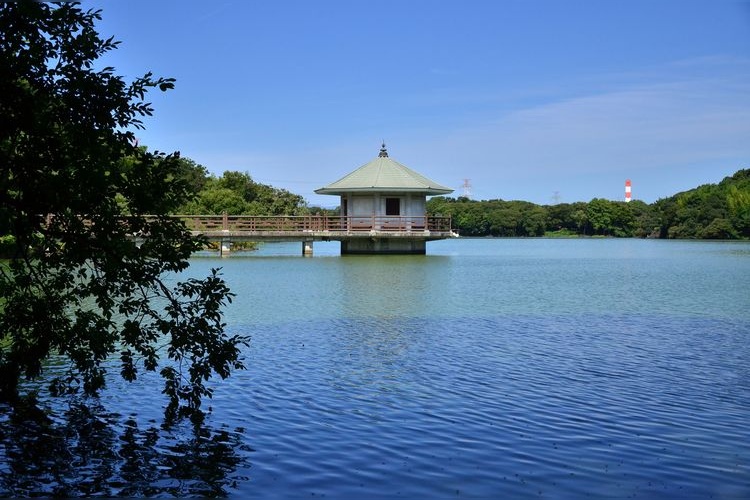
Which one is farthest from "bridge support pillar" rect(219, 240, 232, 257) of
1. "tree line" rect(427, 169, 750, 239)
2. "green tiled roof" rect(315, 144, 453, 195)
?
"tree line" rect(427, 169, 750, 239)

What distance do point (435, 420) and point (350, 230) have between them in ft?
117

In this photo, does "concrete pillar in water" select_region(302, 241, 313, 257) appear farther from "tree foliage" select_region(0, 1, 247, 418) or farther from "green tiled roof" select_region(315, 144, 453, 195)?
"tree foliage" select_region(0, 1, 247, 418)

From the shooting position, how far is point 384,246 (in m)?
44.6

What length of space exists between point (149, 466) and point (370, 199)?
3757 cm

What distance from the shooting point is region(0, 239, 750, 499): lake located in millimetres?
6555

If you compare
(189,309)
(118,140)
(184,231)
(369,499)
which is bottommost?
(369,499)

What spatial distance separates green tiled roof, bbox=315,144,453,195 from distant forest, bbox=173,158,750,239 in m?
5.95

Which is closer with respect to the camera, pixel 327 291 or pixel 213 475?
pixel 213 475

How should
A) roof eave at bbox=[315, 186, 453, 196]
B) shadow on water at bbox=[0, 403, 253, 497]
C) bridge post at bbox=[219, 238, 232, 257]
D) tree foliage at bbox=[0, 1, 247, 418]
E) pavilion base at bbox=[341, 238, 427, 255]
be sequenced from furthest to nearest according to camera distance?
bridge post at bbox=[219, 238, 232, 257] < pavilion base at bbox=[341, 238, 427, 255] < roof eave at bbox=[315, 186, 453, 196] < tree foliage at bbox=[0, 1, 247, 418] < shadow on water at bbox=[0, 403, 253, 497]

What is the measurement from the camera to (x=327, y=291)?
24.1 metres

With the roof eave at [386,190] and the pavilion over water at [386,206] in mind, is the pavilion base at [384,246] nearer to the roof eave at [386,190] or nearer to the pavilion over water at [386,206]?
the pavilion over water at [386,206]

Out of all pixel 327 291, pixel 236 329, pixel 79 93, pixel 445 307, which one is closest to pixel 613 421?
pixel 79 93

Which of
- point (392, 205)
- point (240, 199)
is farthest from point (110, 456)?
point (240, 199)

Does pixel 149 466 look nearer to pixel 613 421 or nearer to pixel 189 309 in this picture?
pixel 189 309
